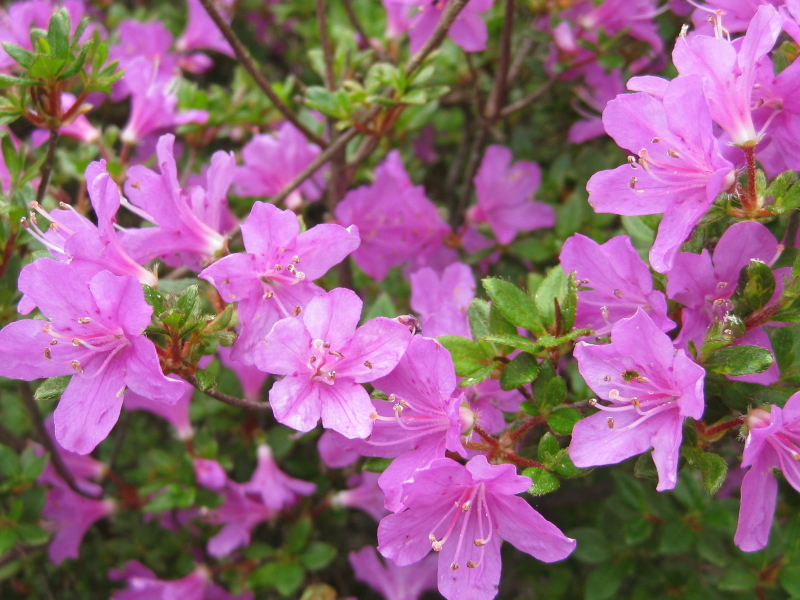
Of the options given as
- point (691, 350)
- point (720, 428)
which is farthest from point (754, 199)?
point (720, 428)

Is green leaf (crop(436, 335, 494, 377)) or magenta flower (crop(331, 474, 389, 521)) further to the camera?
magenta flower (crop(331, 474, 389, 521))

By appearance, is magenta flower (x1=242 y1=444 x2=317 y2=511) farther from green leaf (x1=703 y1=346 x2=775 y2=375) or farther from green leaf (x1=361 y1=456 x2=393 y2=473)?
green leaf (x1=703 y1=346 x2=775 y2=375)

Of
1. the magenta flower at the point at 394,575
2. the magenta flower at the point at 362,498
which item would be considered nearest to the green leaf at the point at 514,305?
the magenta flower at the point at 362,498

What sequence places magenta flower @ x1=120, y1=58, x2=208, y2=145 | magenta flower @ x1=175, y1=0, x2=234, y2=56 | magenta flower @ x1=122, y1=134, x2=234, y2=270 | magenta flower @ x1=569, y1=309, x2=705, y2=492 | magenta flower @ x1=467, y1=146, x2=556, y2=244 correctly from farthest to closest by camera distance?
magenta flower @ x1=175, y1=0, x2=234, y2=56 < magenta flower @ x1=467, y1=146, x2=556, y2=244 < magenta flower @ x1=120, y1=58, x2=208, y2=145 < magenta flower @ x1=122, y1=134, x2=234, y2=270 < magenta flower @ x1=569, y1=309, x2=705, y2=492

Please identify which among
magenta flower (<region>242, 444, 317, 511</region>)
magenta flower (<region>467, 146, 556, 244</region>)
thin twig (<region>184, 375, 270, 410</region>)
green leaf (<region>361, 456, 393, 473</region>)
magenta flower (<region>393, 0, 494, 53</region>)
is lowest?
magenta flower (<region>242, 444, 317, 511</region>)

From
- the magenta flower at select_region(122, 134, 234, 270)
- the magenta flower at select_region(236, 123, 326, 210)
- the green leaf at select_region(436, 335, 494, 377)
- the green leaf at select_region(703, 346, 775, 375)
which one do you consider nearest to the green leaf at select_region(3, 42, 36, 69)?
the magenta flower at select_region(122, 134, 234, 270)

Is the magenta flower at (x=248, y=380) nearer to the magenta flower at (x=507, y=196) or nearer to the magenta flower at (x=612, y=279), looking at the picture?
the magenta flower at (x=507, y=196)

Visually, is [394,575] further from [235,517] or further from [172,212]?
[172,212]
